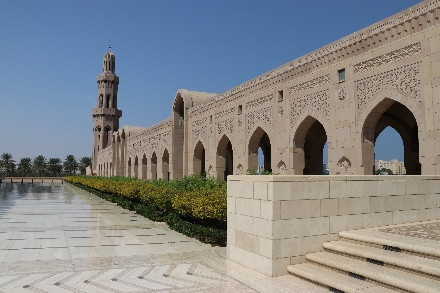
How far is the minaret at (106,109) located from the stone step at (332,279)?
41321mm

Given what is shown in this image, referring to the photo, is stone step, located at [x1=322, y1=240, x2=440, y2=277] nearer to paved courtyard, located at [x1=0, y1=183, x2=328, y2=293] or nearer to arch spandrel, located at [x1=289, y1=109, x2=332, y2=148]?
paved courtyard, located at [x1=0, y1=183, x2=328, y2=293]

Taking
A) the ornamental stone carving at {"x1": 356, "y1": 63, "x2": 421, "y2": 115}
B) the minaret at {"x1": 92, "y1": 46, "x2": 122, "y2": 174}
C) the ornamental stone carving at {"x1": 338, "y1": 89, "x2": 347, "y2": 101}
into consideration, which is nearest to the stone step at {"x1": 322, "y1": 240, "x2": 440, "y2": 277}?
the ornamental stone carving at {"x1": 356, "y1": 63, "x2": 421, "y2": 115}

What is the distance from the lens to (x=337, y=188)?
461cm

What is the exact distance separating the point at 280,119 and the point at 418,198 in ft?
20.4

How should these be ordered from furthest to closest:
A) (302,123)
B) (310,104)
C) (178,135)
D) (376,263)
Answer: (178,135) → (302,123) → (310,104) → (376,263)

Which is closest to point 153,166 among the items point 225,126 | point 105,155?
point 225,126

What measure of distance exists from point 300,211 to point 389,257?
3.39 ft

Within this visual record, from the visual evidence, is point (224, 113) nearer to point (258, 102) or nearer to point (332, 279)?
point (258, 102)

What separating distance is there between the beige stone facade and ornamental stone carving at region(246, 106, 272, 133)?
32 mm

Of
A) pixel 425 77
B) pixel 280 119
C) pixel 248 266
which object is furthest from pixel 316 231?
pixel 280 119

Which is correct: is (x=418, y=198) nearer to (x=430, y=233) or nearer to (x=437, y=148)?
(x=430, y=233)

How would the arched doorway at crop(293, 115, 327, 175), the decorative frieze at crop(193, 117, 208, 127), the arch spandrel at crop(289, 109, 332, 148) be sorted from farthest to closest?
the decorative frieze at crop(193, 117, 208, 127) → the arched doorway at crop(293, 115, 327, 175) → the arch spandrel at crop(289, 109, 332, 148)

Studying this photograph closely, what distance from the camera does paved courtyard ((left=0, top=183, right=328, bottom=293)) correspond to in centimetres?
411

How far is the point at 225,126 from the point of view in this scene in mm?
14570
